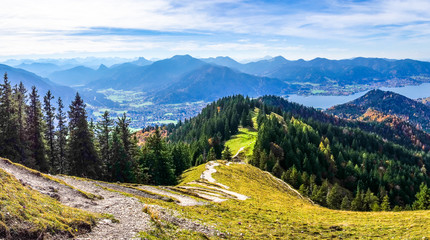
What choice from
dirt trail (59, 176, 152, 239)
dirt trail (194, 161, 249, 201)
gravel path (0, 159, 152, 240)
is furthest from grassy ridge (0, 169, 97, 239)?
dirt trail (194, 161, 249, 201)

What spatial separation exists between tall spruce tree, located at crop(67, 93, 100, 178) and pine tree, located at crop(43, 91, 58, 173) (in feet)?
18.3

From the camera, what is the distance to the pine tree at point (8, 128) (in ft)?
145

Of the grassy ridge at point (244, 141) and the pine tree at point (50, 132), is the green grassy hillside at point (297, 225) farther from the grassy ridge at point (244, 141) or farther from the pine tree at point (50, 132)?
the grassy ridge at point (244, 141)

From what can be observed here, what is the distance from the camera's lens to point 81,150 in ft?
163

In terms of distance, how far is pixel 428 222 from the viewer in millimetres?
24594

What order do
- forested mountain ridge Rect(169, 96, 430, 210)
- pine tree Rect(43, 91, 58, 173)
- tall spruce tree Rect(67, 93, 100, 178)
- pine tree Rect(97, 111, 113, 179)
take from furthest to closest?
1. forested mountain ridge Rect(169, 96, 430, 210)
2. pine tree Rect(97, 111, 113, 179)
3. pine tree Rect(43, 91, 58, 173)
4. tall spruce tree Rect(67, 93, 100, 178)

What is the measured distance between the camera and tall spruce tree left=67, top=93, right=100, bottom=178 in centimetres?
4925

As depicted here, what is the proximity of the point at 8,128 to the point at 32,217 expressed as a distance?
39.9 m

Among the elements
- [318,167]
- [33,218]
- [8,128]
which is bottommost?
[318,167]

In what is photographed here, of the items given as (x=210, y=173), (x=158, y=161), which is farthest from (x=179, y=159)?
(x=158, y=161)

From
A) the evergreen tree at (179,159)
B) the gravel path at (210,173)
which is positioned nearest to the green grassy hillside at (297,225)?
the gravel path at (210,173)

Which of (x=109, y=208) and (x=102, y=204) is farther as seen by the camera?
(x=102, y=204)

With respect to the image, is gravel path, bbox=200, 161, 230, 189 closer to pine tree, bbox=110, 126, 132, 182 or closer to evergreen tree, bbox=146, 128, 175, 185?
evergreen tree, bbox=146, 128, 175, 185

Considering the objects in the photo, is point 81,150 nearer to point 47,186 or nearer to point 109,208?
point 47,186
